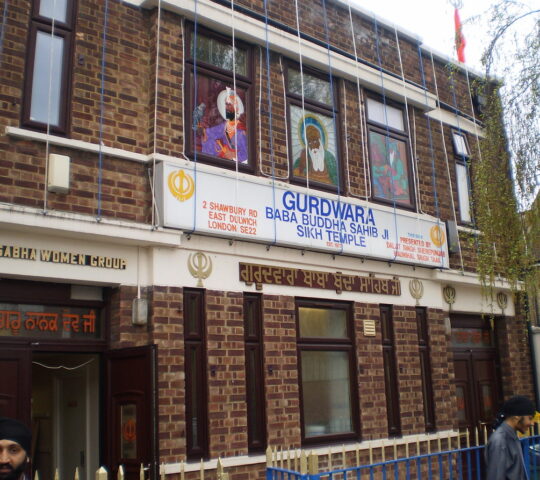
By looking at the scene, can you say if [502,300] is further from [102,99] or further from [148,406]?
[102,99]

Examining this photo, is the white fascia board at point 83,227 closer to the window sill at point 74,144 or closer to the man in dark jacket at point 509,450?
the window sill at point 74,144

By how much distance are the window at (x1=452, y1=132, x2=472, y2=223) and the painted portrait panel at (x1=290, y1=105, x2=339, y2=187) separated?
11.3 ft

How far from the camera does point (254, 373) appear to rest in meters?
9.29

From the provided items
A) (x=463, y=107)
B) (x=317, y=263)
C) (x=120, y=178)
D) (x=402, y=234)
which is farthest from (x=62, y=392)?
(x=463, y=107)

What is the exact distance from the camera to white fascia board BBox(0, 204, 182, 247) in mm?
7320

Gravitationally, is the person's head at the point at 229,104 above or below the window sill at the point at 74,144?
above

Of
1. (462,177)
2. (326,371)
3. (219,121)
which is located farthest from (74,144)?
(462,177)

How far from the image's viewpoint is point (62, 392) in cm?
966

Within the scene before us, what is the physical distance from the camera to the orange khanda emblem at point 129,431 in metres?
7.86

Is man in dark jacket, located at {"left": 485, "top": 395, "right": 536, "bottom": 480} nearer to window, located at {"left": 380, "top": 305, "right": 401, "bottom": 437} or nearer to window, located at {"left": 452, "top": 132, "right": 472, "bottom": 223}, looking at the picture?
window, located at {"left": 380, "top": 305, "right": 401, "bottom": 437}

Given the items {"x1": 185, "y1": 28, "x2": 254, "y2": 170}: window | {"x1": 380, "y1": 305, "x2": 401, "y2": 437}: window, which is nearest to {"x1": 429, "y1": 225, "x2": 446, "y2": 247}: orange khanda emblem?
{"x1": 380, "y1": 305, "x2": 401, "y2": 437}: window

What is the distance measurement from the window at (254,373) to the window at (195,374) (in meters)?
0.72

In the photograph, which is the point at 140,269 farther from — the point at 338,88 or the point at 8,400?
the point at 338,88

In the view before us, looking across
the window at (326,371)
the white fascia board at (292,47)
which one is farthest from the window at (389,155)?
the window at (326,371)
